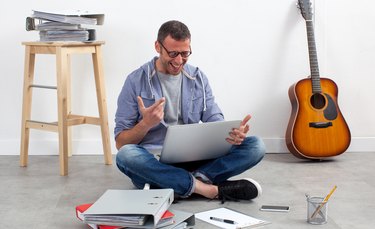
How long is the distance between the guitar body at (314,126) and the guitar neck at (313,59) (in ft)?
0.11

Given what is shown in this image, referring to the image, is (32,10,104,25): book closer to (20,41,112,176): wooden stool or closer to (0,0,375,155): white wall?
(20,41,112,176): wooden stool

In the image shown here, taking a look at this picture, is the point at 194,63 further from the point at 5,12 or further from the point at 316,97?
the point at 5,12

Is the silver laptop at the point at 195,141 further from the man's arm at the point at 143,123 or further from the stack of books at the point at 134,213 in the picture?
the stack of books at the point at 134,213

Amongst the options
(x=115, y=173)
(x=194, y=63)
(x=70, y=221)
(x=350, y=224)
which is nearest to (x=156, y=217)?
(x=70, y=221)

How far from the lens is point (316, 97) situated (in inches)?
159

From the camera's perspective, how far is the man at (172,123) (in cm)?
296

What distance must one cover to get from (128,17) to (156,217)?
1977 mm

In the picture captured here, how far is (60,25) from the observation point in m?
3.69

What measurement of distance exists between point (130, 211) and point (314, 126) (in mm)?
1808

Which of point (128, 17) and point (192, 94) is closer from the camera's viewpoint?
point (192, 94)

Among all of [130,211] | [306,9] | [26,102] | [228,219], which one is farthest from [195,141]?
[306,9]

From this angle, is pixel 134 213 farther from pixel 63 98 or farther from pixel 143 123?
pixel 63 98

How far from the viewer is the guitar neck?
4.02 m

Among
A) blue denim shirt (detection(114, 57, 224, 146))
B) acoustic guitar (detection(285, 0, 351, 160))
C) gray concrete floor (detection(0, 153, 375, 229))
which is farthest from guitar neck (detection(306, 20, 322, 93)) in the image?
blue denim shirt (detection(114, 57, 224, 146))
